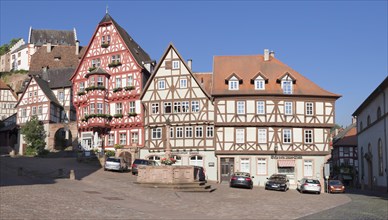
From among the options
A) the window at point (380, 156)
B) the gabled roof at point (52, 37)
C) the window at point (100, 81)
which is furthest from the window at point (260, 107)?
the gabled roof at point (52, 37)

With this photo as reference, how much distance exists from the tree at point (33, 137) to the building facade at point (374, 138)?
3826 cm

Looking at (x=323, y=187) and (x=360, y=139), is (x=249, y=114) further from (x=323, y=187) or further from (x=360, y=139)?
(x=360, y=139)

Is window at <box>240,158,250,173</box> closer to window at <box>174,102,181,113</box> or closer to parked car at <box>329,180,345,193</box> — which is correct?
parked car at <box>329,180,345,193</box>

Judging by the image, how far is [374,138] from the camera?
174 ft

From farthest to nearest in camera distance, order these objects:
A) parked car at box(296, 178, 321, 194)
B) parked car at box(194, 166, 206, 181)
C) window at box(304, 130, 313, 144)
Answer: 1. window at box(304, 130, 313, 144)
2. parked car at box(296, 178, 321, 194)
3. parked car at box(194, 166, 206, 181)

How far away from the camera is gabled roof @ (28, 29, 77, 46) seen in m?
124

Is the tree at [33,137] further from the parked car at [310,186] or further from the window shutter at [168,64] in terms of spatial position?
the parked car at [310,186]

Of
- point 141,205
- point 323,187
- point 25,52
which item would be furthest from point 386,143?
point 25,52

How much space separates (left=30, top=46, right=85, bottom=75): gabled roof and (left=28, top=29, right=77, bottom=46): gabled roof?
23.1 m

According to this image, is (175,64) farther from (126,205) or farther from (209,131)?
(126,205)

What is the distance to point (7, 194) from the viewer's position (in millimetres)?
23516

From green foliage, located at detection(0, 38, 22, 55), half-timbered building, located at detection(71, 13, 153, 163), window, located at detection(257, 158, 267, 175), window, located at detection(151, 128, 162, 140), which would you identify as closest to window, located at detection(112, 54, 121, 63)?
half-timbered building, located at detection(71, 13, 153, 163)

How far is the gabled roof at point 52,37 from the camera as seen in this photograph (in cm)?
12412

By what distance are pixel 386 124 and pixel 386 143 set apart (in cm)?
170
